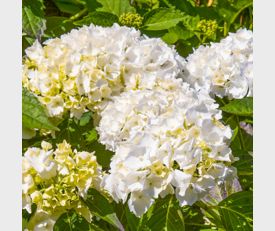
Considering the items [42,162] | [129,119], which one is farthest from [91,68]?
[42,162]

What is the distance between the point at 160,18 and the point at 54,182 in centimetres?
87

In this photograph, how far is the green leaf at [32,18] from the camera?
213 cm

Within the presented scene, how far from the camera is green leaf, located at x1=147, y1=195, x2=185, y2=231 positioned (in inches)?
66.0

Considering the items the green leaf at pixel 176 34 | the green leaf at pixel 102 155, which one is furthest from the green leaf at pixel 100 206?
the green leaf at pixel 176 34

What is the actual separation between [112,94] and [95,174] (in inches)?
10.2

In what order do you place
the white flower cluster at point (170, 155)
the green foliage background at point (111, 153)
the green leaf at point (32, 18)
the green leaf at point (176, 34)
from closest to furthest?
the white flower cluster at point (170, 155)
the green foliage background at point (111, 153)
the green leaf at point (32, 18)
the green leaf at point (176, 34)

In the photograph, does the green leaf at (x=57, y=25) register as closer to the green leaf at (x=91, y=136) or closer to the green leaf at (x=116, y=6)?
the green leaf at (x=116, y=6)

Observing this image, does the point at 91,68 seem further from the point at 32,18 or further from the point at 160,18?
the point at 160,18

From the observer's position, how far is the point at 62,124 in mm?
1911

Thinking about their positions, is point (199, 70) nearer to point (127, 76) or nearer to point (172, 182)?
point (127, 76)

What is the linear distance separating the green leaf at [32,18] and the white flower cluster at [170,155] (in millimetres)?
573

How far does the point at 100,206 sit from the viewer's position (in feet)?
5.45

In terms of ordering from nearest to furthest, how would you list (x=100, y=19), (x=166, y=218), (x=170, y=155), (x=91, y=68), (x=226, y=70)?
(x=170, y=155)
(x=166, y=218)
(x=91, y=68)
(x=226, y=70)
(x=100, y=19)
